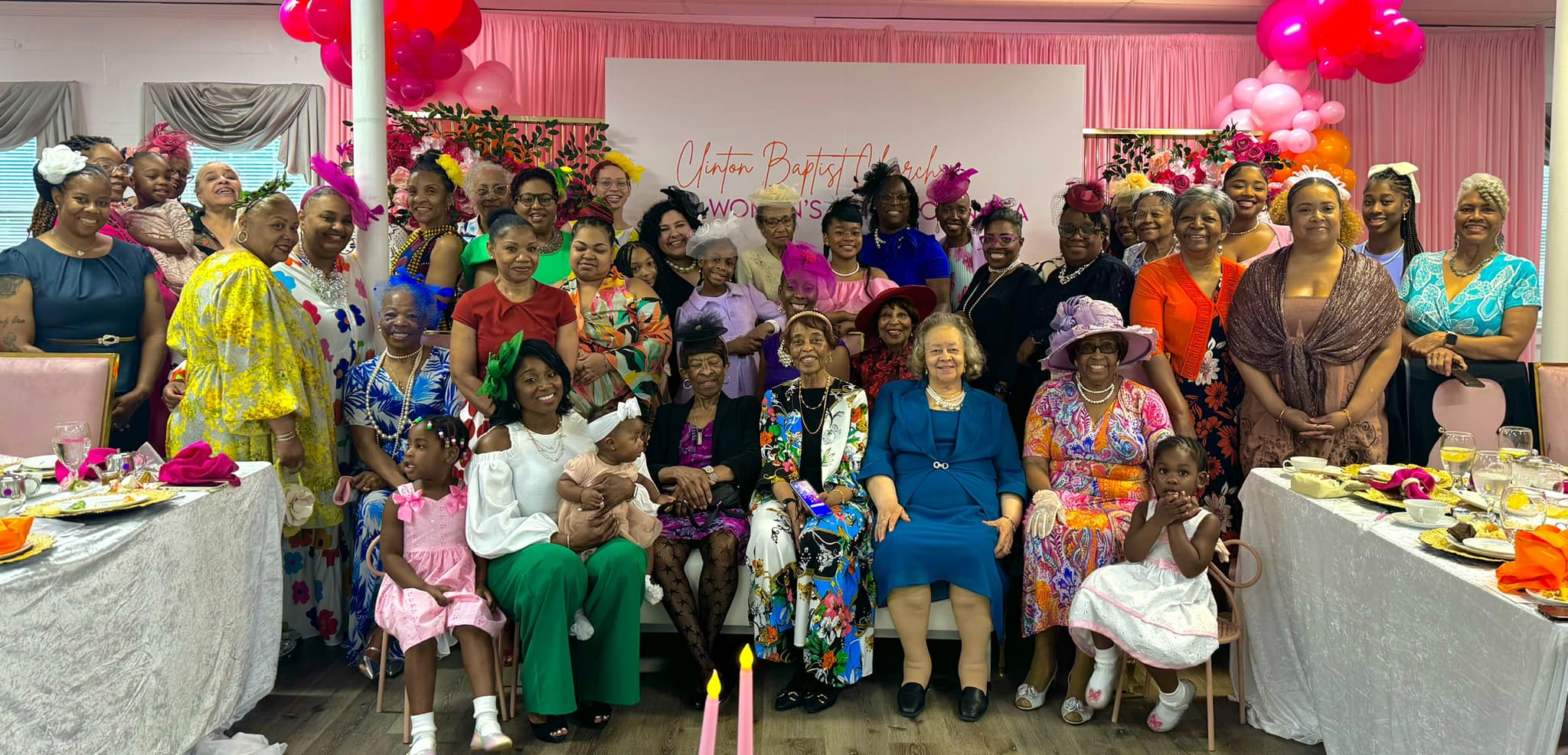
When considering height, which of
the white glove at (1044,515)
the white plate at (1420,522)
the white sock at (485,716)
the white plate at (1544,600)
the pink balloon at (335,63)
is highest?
the pink balloon at (335,63)

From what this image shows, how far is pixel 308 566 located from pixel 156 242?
1.61 meters

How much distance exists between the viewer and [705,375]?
3787 mm

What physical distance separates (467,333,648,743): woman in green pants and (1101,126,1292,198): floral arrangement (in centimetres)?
316

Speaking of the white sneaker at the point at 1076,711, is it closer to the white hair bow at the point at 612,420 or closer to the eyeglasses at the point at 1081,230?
the white hair bow at the point at 612,420

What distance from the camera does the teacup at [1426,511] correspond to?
2480mm

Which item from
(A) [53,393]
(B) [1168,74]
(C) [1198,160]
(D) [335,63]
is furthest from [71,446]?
(B) [1168,74]

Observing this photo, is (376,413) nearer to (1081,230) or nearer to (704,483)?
(704,483)

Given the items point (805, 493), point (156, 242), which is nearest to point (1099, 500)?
point (805, 493)

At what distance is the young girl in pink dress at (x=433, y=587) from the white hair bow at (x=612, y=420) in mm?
403

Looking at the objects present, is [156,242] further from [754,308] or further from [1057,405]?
[1057,405]

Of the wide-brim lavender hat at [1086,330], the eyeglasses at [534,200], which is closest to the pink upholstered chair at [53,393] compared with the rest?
the eyeglasses at [534,200]

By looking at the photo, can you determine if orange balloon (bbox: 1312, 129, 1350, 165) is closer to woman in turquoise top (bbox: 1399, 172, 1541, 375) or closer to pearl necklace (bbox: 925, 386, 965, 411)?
woman in turquoise top (bbox: 1399, 172, 1541, 375)

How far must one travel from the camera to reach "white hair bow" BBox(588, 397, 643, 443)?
3342 millimetres

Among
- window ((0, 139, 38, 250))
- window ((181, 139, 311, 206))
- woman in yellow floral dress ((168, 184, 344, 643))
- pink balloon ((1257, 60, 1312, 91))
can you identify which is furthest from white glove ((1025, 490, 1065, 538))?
window ((0, 139, 38, 250))
